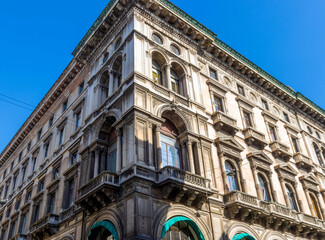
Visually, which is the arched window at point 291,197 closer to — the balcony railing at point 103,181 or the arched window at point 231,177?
the arched window at point 231,177

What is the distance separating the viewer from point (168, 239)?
14.5 m

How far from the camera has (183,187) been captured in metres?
14.8

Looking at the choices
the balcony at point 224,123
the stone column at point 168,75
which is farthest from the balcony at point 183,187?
the stone column at point 168,75

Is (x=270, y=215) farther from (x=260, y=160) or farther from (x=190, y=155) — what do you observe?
(x=190, y=155)

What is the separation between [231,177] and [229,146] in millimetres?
2023

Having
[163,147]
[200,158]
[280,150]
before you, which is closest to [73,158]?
[163,147]

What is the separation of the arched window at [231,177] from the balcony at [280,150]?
5.70 meters

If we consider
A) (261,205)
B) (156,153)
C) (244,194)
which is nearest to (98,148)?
(156,153)

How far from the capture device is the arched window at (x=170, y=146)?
17.1 metres

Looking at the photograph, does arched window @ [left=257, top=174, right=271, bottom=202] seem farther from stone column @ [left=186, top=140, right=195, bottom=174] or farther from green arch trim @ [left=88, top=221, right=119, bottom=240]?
green arch trim @ [left=88, top=221, right=119, bottom=240]

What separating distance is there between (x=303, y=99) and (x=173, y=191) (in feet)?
75.3

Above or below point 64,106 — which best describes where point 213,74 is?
below

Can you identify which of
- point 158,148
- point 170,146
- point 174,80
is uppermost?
point 174,80

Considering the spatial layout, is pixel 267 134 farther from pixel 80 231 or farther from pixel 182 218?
pixel 80 231
